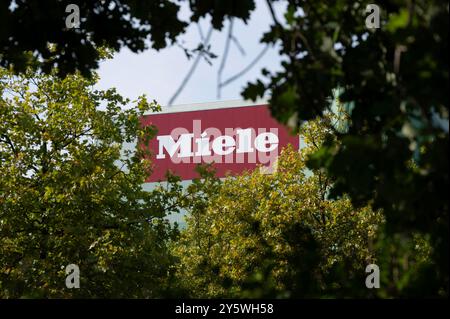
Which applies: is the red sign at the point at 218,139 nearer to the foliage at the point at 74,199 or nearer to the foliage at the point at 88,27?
the foliage at the point at 74,199

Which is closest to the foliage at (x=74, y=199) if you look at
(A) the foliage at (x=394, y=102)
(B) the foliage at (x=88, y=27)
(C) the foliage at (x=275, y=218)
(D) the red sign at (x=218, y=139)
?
(C) the foliage at (x=275, y=218)

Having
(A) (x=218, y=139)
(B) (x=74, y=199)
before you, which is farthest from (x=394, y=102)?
(A) (x=218, y=139)

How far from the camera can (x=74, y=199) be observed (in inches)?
709

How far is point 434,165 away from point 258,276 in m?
1.55

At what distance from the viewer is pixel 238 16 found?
7656 millimetres

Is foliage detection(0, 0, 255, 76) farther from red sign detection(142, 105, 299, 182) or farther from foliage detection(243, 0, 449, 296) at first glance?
red sign detection(142, 105, 299, 182)

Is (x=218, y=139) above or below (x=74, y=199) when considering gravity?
above

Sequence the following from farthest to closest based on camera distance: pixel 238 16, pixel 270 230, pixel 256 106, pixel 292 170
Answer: pixel 256 106
pixel 292 170
pixel 270 230
pixel 238 16

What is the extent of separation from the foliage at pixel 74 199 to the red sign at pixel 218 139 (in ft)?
189

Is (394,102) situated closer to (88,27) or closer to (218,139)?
(88,27)

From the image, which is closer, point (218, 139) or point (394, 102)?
point (394, 102)

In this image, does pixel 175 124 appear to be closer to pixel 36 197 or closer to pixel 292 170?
pixel 292 170

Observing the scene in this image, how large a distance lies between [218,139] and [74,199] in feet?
212

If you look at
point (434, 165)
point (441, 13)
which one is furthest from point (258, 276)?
point (441, 13)
